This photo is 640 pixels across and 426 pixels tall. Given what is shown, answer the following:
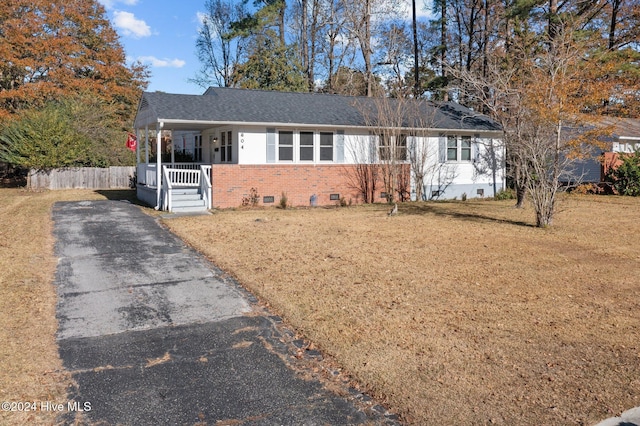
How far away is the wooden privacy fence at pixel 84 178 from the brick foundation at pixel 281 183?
11.8 metres

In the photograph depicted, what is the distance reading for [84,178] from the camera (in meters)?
24.9

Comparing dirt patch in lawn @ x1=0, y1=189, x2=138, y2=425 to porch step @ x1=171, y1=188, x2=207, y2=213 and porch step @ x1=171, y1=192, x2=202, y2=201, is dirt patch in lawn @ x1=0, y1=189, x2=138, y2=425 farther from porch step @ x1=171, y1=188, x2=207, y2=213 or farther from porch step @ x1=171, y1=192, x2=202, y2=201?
porch step @ x1=171, y1=192, x2=202, y2=201

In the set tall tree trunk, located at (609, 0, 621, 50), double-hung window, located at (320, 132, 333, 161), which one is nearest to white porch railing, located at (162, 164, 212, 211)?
double-hung window, located at (320, 132, 333, 161)

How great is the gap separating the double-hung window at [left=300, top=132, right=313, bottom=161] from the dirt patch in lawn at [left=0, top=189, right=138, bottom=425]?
9.07 metres

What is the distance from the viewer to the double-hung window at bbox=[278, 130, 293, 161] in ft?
57.7

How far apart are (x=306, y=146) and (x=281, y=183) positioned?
5.88ft

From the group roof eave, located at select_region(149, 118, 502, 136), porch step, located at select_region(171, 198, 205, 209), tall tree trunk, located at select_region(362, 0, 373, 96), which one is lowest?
porch step, located at select_region(171, 198, 205, 209)

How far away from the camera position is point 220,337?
517 cm

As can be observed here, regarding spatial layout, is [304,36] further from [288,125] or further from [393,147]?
[288,125]

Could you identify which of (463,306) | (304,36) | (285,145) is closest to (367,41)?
(304,36)

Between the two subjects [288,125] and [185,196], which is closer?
[185,196]

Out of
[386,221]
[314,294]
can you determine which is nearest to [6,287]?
[314,294]

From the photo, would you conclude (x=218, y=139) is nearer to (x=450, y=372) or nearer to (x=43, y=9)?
(x=450, y=372)

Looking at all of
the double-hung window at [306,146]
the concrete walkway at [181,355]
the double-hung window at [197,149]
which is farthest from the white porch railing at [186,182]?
the concrete walkway at [181,355]
